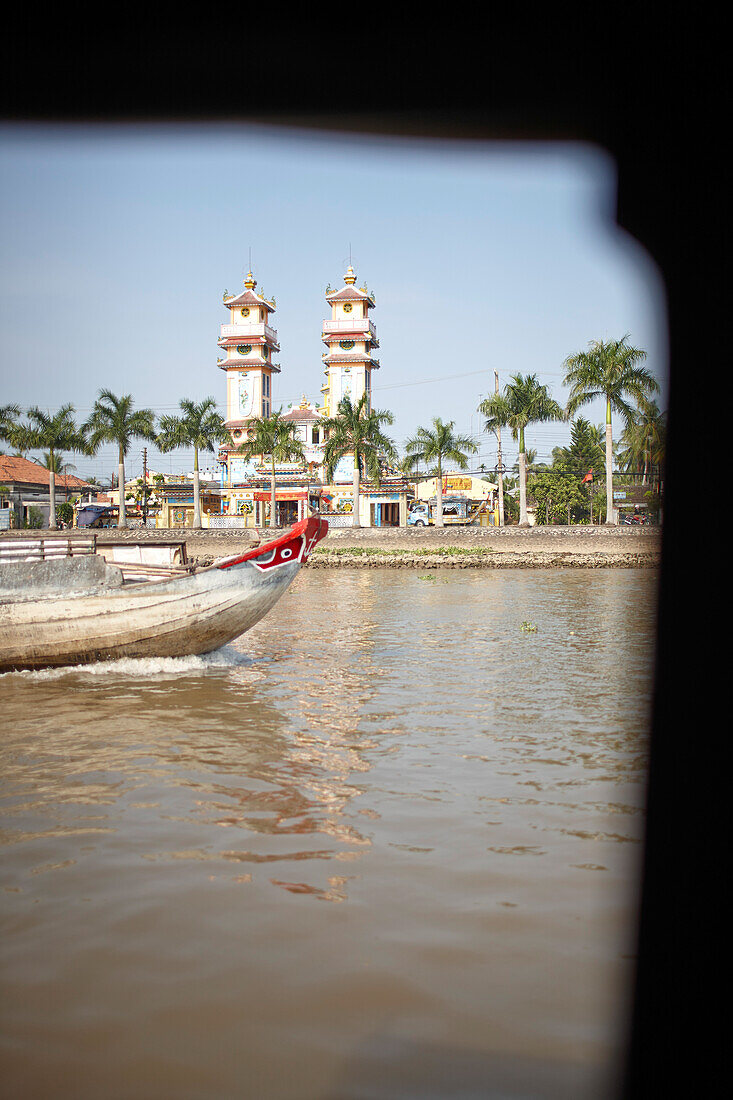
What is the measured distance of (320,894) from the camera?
12.8ft

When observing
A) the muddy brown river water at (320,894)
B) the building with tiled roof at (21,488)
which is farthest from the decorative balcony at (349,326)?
the muddy brown river water at (320,894)

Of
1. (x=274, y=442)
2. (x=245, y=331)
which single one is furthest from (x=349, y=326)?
(x=274, y=442)

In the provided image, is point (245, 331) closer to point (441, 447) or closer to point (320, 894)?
point (441, 447)

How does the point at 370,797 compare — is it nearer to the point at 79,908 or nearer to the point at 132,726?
the point at 79,908

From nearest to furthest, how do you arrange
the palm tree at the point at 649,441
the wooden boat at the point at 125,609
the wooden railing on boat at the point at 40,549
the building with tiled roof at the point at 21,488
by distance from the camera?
the palm tree at the point at 649,441 → the wooden boat at the point at 125,609 → the wooden railing on boat at the point at 40,549 → the building with tiled roof at the point at 21,488

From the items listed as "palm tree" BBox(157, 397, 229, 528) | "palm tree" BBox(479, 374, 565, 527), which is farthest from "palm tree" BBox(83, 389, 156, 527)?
"palm tree" BBox(479, 374, 565, 527)

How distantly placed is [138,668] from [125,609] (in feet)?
2.66

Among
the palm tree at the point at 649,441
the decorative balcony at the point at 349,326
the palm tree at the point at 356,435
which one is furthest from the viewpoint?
the decorative balcony at the point at 349,326

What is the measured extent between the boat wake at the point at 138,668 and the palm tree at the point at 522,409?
34.5 metres

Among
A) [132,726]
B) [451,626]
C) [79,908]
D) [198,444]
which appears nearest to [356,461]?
[198,444]

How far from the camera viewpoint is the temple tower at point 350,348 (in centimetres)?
5950

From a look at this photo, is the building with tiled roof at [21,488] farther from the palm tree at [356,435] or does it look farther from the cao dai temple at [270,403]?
the palm tree at [356,435]

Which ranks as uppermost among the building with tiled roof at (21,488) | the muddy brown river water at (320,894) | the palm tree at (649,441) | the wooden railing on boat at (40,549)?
the building with tiled roof at (21,488)

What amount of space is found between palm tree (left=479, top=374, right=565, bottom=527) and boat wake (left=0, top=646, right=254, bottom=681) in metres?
34.5
